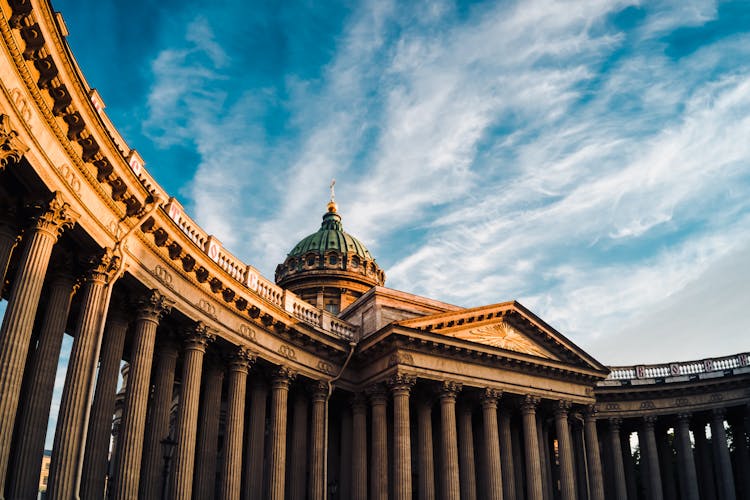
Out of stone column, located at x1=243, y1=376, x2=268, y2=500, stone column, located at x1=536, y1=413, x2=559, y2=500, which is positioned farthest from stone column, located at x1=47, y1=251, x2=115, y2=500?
stone column, located at x1=536, y1=413, x2=559, y2=500

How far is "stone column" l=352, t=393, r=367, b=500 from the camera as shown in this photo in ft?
104

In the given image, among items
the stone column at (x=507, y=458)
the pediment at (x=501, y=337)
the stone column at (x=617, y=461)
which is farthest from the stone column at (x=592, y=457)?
the pediment at (x=501, y=337)

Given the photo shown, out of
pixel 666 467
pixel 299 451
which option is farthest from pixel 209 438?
pixel 666 467

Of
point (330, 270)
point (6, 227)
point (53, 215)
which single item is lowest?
point (6, 227)

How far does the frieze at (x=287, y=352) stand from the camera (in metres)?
29.8

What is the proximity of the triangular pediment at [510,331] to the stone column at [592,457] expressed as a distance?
2880mm

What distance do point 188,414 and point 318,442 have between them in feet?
27.0

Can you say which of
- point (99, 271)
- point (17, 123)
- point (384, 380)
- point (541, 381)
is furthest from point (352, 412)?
point (17, 123)

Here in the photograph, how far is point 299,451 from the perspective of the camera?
101 feet

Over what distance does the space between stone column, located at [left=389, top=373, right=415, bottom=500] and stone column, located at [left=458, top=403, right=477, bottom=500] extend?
4.14 m

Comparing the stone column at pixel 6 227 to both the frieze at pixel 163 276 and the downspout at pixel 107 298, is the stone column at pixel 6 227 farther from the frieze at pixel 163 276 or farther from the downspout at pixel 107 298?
the frieze at pixel 163 276

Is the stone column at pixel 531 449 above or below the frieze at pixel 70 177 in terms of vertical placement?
below

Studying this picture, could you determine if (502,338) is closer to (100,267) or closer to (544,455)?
(544,455)

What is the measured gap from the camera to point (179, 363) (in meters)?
30.8
